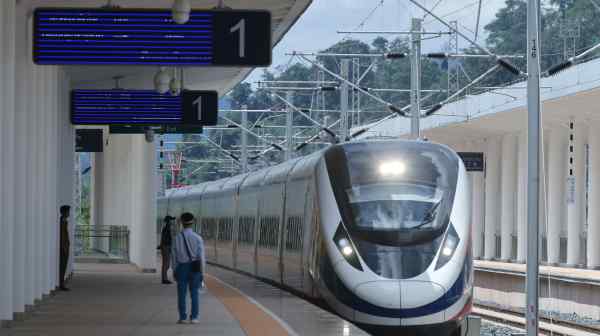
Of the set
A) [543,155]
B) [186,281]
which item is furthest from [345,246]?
[543,155]

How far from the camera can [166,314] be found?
20.5 metres

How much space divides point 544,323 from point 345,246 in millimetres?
12116

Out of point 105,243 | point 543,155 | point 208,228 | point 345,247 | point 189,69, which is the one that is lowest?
point 105,243

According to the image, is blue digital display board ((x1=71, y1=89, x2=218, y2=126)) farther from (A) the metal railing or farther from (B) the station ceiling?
(A) the metal railing

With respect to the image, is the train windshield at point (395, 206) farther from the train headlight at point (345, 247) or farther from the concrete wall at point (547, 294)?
the concrete wall at point (547, 294)

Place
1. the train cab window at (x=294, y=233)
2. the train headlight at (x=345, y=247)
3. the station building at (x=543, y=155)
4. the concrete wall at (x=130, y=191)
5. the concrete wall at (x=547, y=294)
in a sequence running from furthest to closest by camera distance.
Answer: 1. the station building at (x=543, y=155)
2. the concrete wall at (x=130, y=191)
3. the concrete wall at (x=547, y=294)
4. the train cab window at (x=294, y=233)
5. the train headlight at (x=345, y=247)

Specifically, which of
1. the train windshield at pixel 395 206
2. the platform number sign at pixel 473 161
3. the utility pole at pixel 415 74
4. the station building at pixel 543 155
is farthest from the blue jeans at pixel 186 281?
the platform number sign at pixel 473 161

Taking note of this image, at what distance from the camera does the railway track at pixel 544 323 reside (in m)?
25.8

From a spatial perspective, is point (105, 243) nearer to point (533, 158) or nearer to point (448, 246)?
point (533, 158)

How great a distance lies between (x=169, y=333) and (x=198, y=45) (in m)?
3.64

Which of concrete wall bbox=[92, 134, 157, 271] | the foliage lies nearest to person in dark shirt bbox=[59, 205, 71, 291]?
concrete wall bbox=[92, 134, 157, 271]

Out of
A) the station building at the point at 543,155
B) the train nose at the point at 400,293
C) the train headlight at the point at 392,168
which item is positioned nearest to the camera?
the train nose at the point at 400,293

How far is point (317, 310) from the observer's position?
18453mm

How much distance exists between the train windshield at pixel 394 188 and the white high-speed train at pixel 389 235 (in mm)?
13
